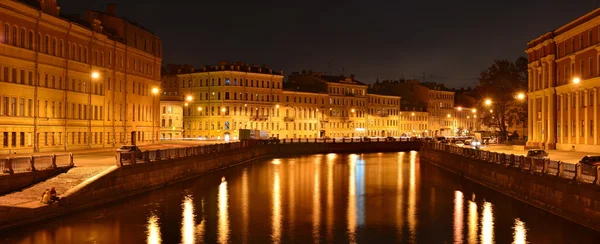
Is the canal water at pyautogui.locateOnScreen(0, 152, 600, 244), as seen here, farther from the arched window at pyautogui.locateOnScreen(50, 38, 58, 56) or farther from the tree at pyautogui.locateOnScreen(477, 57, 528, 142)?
the tree at pyautogui.locateOnScreen(477, 57, 528, 142)

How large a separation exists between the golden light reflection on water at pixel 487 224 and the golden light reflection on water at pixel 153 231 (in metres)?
14.1

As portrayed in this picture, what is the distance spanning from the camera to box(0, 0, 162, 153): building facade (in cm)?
5225

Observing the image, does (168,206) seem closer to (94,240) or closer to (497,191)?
(94,240)

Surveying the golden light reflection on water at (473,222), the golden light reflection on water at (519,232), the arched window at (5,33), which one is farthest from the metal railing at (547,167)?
the arched window at (5,33)

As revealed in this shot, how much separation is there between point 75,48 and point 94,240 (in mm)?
38984

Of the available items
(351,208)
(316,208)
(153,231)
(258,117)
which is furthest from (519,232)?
(258,117)

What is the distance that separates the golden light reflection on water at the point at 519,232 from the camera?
96.5ft

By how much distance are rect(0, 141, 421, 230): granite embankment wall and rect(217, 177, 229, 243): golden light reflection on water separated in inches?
183

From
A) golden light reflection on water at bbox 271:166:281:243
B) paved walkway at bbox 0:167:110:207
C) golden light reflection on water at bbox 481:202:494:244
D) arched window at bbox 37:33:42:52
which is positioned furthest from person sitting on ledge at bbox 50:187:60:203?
arched window at bbox 37:33:42:52

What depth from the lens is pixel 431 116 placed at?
7136 inches

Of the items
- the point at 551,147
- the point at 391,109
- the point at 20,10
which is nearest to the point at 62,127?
the point at 20,10

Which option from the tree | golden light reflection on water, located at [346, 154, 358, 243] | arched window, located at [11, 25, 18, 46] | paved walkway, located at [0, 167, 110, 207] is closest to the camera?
golden light reflection on water, located at [346, 154, 358, 243]

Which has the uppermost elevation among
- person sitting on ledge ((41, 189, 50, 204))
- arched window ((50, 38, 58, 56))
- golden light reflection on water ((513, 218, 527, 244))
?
arched window ((50, 38, 58, 56))

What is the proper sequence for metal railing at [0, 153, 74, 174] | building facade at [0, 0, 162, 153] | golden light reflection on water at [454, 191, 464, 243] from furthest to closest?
building facade at [0, 0, 162, 153] → metal railing at [0, 153, 74, 174] → golden light reflection on water at [454, 191, 464, 243]
